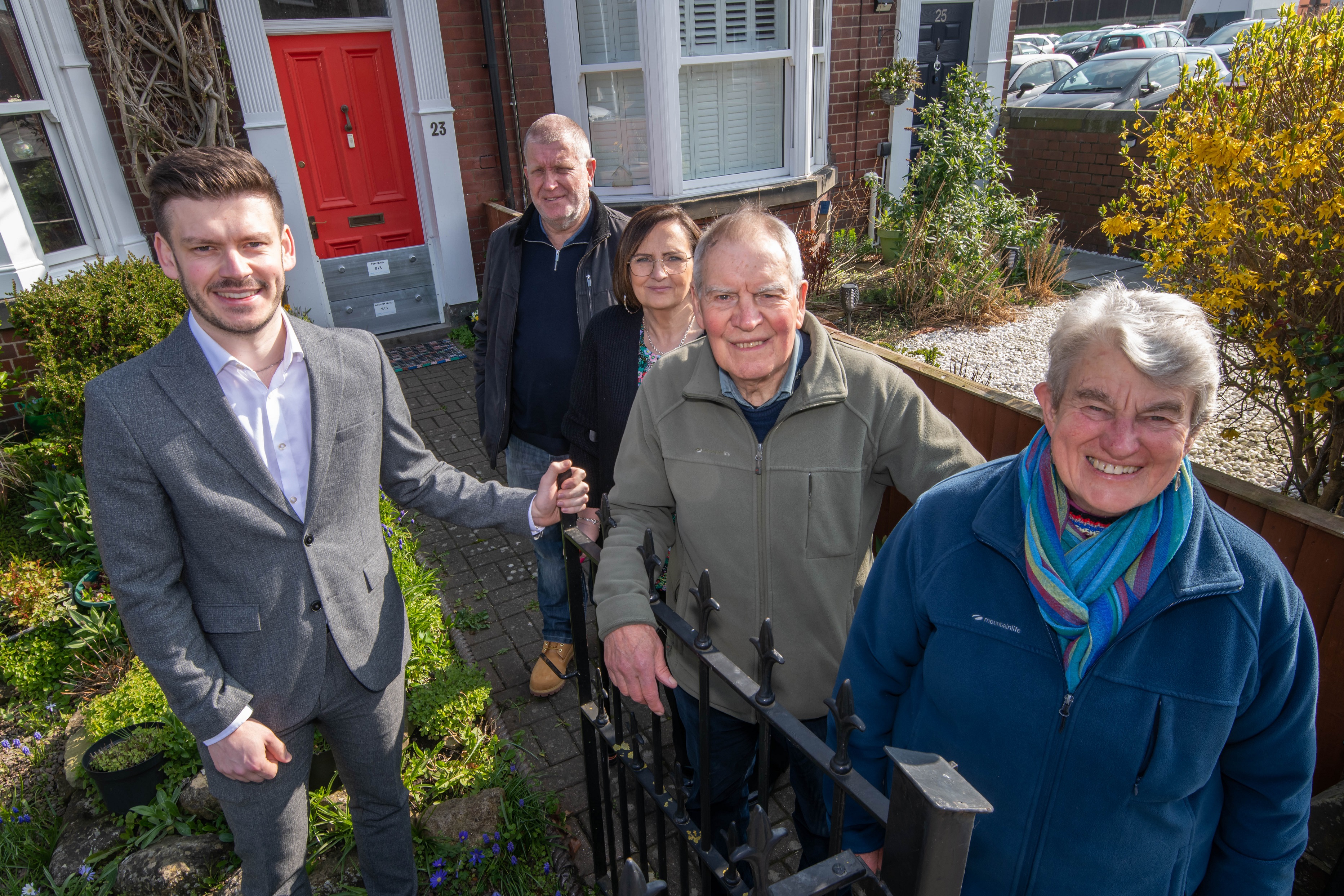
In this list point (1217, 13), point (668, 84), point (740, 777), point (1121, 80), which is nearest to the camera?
point (740, 777)

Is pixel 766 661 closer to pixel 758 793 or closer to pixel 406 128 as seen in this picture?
pixel 758 793

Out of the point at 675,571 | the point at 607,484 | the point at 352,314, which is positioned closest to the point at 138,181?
the point at 352,314

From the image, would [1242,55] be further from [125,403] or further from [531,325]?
[125,403]

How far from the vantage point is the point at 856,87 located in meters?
8.55

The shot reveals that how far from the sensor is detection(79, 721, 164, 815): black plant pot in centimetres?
275

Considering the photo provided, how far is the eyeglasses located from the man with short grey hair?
0.56 meters

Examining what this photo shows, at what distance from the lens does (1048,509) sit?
55.8 inches

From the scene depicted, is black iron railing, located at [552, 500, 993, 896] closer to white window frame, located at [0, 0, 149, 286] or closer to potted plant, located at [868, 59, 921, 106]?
white window frame, located at [0, 0, 149, 286]

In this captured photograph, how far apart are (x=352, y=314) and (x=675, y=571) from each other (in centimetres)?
627

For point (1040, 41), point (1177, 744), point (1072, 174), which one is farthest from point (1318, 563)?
point (1040, 41)

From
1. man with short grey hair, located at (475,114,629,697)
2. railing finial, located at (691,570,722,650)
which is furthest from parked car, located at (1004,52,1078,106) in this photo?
railing finial, located at (691,570,722,650)

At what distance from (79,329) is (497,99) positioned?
416 cm

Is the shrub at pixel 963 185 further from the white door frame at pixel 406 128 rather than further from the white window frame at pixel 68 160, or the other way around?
the white window frame at pixel 68 160

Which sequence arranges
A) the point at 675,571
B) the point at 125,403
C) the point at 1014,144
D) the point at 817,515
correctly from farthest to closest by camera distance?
the point at 1014,144
the point at 675,571
the point at 817,515
the point at 125,403
